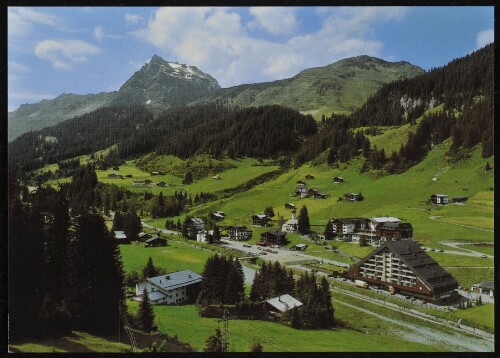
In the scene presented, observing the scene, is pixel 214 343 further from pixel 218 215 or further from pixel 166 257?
pixel 218 215

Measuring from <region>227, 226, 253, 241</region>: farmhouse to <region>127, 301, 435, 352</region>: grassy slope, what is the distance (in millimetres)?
9482

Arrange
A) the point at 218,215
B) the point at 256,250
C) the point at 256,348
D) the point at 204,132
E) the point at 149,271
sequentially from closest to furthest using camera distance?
the point at 256,348
the point at 149,271
the point at 256,250
the point at 218,215
the point at 204,132

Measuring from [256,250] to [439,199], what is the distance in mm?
16748

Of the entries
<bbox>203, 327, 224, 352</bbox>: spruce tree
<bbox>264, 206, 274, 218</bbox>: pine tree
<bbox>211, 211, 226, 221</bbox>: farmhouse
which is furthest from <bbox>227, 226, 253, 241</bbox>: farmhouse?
<bbox>203, 327, 224, 352</bbox>: spruce tree

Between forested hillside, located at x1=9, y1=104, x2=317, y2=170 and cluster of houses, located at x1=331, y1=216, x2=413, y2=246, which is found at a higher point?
forested hillside, located at x1=9, y1=104, x2=317, y2=170

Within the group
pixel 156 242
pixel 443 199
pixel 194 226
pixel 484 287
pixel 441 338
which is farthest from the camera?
pixel 443 199

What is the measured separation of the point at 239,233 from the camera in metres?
30.1

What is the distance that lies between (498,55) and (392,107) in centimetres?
5298

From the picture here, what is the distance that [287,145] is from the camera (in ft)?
185

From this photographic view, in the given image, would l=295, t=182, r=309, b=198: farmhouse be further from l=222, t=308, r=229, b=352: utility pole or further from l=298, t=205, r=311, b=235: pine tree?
l=222, t=308, r=229, b=352: utility pole

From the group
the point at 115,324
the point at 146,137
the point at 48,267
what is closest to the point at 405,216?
the point at 115,324

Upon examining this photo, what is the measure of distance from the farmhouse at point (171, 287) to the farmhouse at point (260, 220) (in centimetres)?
1053

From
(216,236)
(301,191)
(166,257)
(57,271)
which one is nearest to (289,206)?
(301,191)

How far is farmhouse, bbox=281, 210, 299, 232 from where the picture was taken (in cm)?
3130
